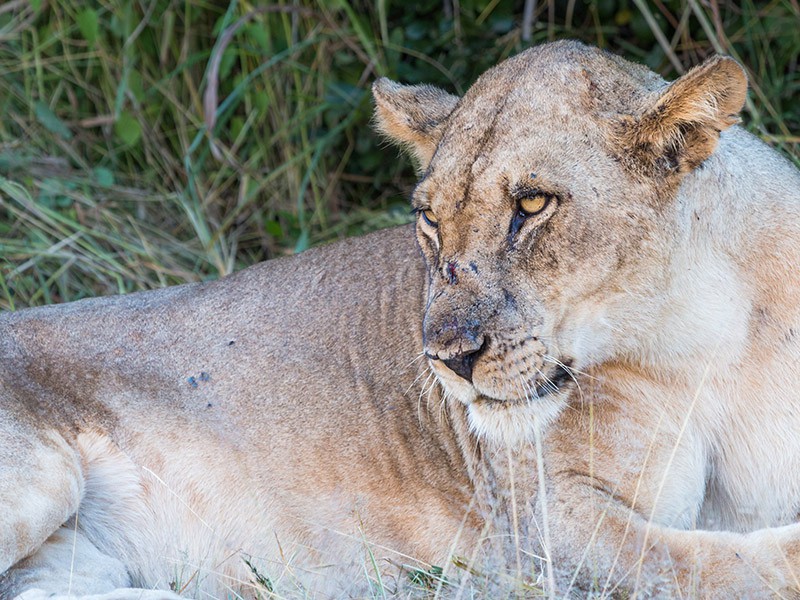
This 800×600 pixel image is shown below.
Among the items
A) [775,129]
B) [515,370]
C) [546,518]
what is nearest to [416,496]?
[546,518]

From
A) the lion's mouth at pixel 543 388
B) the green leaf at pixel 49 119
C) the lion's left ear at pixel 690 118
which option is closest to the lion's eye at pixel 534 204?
the lion's left ear at pixel 690 118

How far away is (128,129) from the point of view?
5785 millimetres

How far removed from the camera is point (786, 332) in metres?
2.97

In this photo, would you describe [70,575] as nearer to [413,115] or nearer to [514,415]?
[514,415]

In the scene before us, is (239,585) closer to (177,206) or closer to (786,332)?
(786,332)

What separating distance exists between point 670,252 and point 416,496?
1.03 metres

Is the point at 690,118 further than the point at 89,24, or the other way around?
the point at 89,24

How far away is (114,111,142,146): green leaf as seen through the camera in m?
5.71

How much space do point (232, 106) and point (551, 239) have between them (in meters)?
3.63

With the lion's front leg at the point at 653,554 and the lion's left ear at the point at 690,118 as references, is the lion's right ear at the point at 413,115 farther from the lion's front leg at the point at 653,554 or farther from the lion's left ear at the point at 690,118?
the lion's front leg at the point at 653,554

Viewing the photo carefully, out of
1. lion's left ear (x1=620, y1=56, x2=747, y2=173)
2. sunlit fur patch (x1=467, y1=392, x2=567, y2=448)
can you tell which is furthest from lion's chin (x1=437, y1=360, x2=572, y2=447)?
lion's left ear (x1=620, y1=56, x2=747, y2=173)

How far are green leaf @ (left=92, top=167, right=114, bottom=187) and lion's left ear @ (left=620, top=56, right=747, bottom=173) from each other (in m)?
3.54

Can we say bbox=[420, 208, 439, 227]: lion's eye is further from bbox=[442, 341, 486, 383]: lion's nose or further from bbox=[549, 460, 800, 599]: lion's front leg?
bbox=[549, 460, 800, 599]: lion's front leg

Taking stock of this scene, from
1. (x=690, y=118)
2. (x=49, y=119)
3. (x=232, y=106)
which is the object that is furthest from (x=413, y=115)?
(x=49, y=119)
